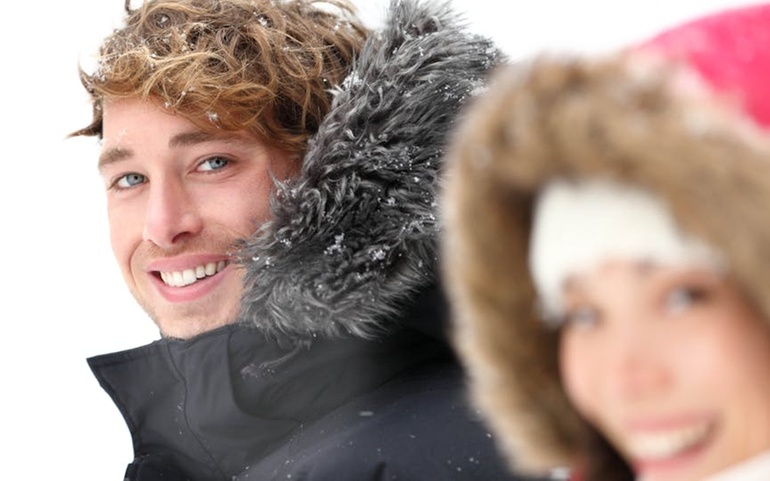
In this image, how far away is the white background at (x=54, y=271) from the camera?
12.8 ft

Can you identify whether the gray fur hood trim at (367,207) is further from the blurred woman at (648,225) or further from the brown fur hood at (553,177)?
the blurred woman at (648,225)

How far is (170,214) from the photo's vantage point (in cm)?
200

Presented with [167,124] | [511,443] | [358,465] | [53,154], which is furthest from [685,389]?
[53,154]

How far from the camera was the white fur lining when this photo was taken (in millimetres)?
886

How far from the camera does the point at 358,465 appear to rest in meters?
1.69

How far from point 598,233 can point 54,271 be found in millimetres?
3849

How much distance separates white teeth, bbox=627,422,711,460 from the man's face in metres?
1.14

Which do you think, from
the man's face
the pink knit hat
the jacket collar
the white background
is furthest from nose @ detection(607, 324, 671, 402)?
the white background

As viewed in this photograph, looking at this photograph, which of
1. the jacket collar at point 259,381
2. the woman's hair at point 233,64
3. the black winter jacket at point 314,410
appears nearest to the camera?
the black winter jacket at point 314,410

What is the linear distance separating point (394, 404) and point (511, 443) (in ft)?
2.26

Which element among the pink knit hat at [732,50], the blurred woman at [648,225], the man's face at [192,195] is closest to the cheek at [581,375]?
the blurred woman at [648,225]

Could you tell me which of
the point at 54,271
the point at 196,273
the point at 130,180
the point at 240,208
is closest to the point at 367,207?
the point at 240,208

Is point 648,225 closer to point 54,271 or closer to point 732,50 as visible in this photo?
point 732,50

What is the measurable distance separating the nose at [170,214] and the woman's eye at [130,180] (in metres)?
0.10
